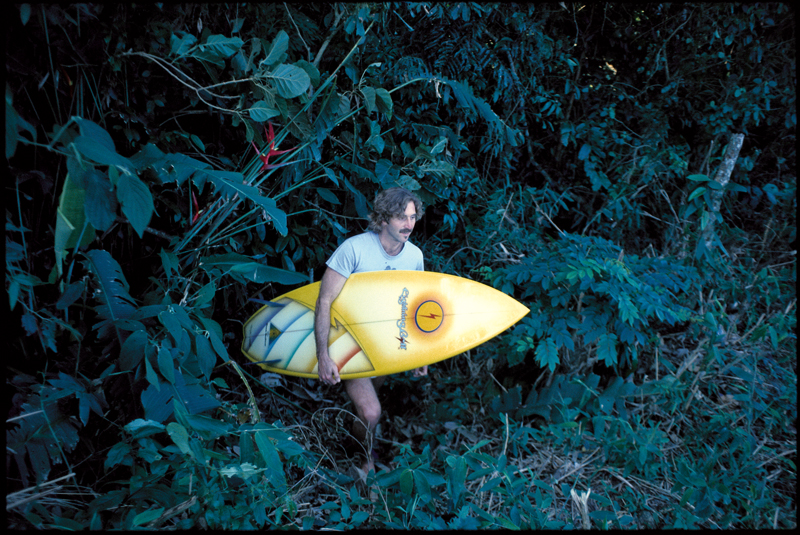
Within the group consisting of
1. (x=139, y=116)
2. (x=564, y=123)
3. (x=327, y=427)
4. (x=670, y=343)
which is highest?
(x=564, y=123)

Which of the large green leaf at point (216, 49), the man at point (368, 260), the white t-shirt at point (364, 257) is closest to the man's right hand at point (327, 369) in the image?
the man at point (368, 260)

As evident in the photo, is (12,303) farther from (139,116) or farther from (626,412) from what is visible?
(626,412)

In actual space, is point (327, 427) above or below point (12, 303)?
below

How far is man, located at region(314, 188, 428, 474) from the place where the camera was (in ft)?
7.32

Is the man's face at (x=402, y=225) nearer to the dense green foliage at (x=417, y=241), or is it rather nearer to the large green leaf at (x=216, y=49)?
the dense green foliage at (x=417, y=241)

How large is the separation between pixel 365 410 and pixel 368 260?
2.58 feet

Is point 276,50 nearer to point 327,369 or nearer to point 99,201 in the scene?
point 99,201

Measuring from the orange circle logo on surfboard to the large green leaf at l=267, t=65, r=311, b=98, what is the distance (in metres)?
1.25

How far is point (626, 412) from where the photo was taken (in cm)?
262

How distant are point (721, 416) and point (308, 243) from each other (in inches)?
99.4

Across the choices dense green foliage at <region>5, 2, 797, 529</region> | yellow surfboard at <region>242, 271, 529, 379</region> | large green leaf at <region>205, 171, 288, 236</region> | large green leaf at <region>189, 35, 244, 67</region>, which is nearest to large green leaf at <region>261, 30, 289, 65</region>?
dense green foliage at <region>5, 2, 797, 529</region>

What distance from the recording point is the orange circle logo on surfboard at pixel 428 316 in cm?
251

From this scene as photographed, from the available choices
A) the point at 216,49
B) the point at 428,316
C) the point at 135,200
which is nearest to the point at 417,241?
the point at 428,316

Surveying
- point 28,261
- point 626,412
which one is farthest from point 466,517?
point 28,261
